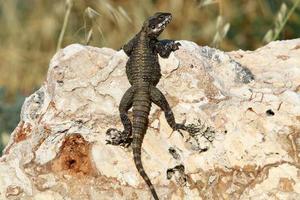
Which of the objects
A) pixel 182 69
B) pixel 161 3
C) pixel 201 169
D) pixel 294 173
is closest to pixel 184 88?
pixel 182 69

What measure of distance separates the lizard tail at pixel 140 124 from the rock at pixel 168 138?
2.1 inches

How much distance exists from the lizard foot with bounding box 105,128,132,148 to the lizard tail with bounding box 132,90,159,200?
60 millimetres

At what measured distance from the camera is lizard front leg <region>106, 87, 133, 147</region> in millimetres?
4070

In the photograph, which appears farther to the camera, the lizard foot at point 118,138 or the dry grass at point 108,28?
the dry grass at point 108,28

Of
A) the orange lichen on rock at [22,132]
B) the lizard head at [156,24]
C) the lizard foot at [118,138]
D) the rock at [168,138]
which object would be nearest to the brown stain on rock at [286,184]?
the rock at [168,138]

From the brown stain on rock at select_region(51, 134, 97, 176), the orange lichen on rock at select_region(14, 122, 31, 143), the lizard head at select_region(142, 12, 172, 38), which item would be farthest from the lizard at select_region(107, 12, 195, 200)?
the orange lichen on rock at select_region(14, 122, 31, 143)

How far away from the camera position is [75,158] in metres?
4.02

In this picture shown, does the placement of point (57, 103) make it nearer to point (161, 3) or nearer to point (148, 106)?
point (148, 106)

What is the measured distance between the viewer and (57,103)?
4.27 metres

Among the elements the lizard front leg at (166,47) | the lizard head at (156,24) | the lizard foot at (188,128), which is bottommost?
the lizard foot at (188,128)

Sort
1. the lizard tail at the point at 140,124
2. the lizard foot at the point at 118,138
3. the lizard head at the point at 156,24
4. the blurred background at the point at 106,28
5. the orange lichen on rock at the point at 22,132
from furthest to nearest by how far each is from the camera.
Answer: the blurred background at the point at 106,28 < the lizard head at the point at 156,24 < the orange lichen on rock at the point at 22,132 < the lizard foot at the point at 118,138 < the lizard tail at the point at 140,124

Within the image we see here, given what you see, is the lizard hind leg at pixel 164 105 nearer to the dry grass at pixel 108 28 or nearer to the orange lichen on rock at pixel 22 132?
the orange lichen on rock at pixel 22 132

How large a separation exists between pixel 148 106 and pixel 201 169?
0.63 meters

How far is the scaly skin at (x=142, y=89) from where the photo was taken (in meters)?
4.12
